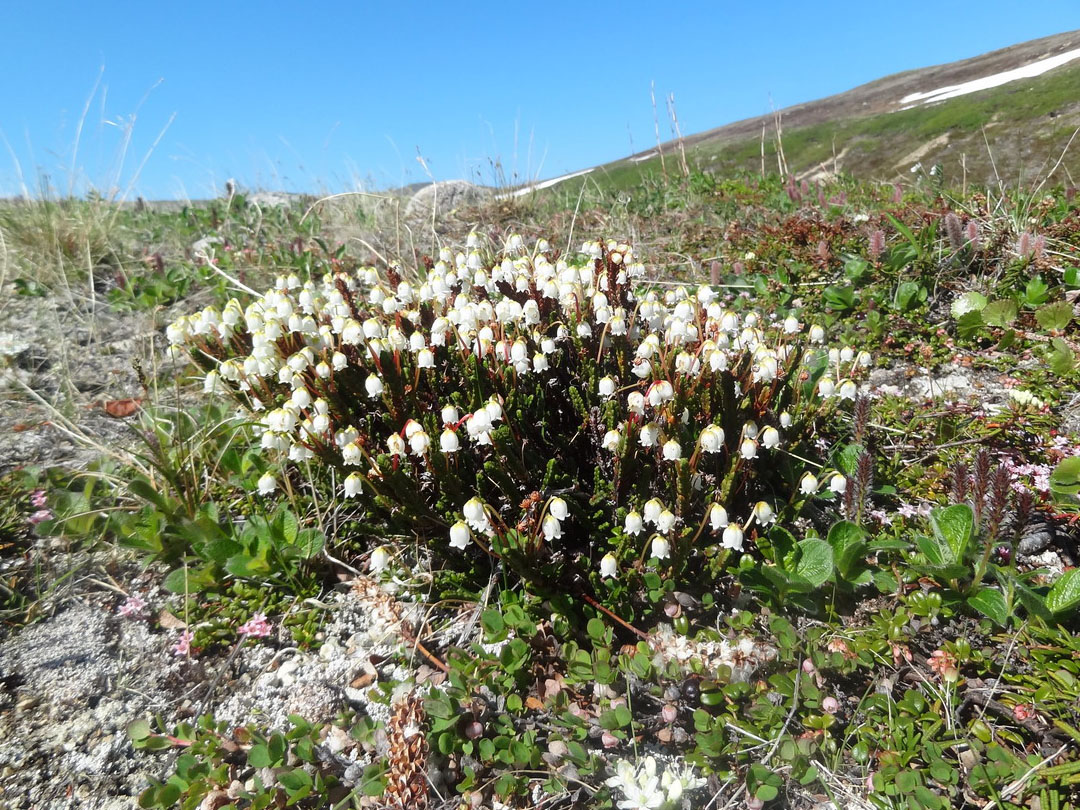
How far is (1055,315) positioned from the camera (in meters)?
3.97

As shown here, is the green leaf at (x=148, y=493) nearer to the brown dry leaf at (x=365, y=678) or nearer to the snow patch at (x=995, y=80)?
the brown dry leaf at (x=365, y=678)

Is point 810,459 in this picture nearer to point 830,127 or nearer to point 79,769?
point 79,769

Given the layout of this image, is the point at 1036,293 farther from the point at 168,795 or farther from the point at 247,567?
the point at 168,795

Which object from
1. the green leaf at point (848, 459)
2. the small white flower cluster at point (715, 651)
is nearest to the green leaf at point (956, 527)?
the green leaf at point (848, 459)

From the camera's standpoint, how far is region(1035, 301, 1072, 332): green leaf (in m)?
3.94

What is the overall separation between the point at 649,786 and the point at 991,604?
4.57 feet

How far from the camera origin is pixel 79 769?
2.31 metres

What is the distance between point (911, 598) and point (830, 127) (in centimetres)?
1814

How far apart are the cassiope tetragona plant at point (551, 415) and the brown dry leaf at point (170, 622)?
875 millimetres

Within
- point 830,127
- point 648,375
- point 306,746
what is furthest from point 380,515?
point 830,127

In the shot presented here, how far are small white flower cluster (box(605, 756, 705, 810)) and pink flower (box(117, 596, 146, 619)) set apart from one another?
7.28 ft

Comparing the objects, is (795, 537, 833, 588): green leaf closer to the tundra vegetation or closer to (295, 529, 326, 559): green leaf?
the tundra vegetation

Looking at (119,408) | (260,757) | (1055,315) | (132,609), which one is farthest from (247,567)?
(1055,315)

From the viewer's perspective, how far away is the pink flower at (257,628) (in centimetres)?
277
